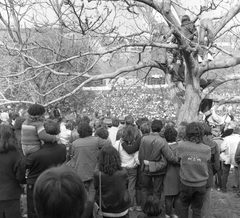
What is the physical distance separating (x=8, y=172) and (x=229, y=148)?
4.90 meters

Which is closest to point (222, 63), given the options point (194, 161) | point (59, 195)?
point (194, 161)

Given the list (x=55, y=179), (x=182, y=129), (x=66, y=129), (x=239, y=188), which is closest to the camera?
(x=55, y=179)

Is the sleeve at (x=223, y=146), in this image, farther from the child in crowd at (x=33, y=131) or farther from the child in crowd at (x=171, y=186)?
the child in crowd at (x=33, y=131)

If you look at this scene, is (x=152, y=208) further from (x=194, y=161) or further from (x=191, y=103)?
(x=191, y=103)

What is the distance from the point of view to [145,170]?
5.01m

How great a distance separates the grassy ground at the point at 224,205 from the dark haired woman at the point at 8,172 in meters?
2.31

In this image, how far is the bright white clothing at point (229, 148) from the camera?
22.0 feet

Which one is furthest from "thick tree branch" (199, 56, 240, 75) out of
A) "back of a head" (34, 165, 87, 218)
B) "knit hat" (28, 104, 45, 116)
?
"back of a head" (34, 165, 87, 218)

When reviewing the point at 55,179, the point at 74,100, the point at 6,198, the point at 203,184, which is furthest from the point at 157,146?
the point at 74,100

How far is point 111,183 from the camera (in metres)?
3.54

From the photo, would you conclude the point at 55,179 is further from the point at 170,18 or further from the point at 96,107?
the point at 96,107

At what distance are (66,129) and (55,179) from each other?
5.47 meters

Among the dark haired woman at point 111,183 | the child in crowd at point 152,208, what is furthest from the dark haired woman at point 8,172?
the child in crowd at point 152,208

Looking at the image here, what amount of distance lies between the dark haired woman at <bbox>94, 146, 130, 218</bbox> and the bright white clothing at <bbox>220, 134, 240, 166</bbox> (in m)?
3.92
